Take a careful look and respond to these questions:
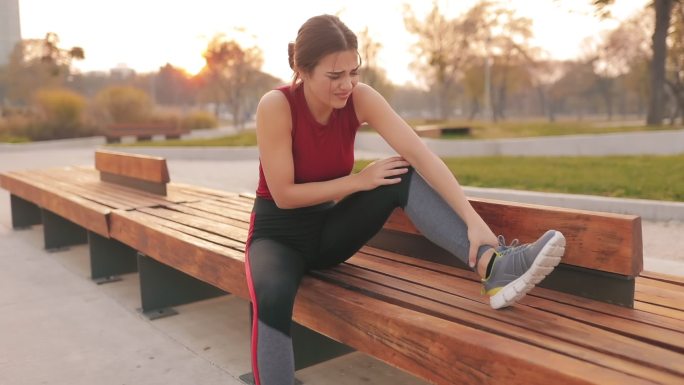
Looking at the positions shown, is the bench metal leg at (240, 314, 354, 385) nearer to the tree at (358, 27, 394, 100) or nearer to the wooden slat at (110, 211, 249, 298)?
the wooden slat at (110, 211, 249, 298)

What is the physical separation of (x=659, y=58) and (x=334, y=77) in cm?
1848

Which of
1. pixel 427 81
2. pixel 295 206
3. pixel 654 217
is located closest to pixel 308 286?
pixel 295 206

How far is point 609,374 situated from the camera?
1374mm

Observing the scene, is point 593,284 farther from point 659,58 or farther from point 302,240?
point 659,58

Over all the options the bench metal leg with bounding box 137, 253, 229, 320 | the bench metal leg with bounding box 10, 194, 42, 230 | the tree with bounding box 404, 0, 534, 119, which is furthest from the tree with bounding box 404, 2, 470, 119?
the bench metal leg with bounding box 137, 253, 229, 320

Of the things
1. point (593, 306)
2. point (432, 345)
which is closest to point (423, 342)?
point (432, 345)

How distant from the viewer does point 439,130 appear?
1667 cm

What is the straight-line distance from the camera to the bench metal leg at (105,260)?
14.0ft

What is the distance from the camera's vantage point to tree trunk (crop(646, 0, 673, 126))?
16.9 meters

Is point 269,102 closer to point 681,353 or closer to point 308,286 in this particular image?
point 308,286

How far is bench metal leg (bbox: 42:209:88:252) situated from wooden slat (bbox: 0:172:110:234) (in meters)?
0.20

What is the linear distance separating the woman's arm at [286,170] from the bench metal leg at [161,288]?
1.63 m

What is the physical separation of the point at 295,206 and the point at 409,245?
0.62m

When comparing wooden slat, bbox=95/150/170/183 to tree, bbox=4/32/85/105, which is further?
tree, bbox=4/32/85/105
